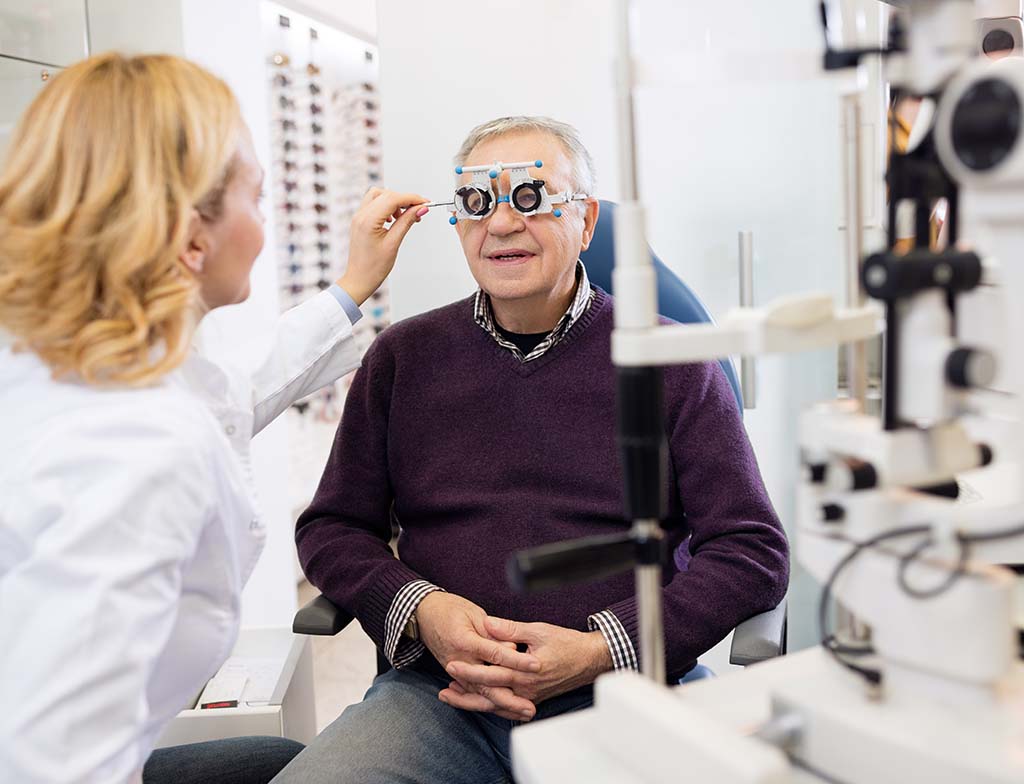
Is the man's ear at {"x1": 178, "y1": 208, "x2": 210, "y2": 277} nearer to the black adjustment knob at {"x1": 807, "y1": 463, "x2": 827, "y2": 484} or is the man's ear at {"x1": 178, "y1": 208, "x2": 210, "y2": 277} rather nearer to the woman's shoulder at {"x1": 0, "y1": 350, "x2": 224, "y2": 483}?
the woman's shoulder at {"x1": 0, "y1": 350, "x2": 224, "y2": 483}

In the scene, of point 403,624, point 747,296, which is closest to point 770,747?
point 403,624

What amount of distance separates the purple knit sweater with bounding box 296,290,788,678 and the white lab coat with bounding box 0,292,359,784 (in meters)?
0.60

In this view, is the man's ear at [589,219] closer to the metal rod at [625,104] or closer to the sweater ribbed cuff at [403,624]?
the sweater ribbed cuff at [403,624]

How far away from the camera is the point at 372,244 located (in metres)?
1.75

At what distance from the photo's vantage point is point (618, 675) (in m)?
0.85

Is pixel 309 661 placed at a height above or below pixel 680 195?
below

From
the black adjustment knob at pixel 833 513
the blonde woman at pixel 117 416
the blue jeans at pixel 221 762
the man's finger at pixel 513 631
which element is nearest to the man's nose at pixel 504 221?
the blonde woman at pixel 117 416

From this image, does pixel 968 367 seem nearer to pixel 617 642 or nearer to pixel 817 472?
pixel 817 472

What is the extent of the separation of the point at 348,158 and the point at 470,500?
2.90 meters

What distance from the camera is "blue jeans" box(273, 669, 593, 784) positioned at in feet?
4.67

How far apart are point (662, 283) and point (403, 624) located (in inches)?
31.0

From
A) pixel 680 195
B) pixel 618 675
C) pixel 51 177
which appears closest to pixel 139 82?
pixel 51 177

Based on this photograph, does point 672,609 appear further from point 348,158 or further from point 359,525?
point 348,158

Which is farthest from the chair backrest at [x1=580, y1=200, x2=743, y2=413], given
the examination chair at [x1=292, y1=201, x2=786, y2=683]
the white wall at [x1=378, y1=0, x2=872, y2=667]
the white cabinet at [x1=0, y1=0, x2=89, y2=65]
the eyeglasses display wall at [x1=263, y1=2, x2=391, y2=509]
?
the eyeglasses display wall at [x1=263, y1=2, x2=391, y2=509]
